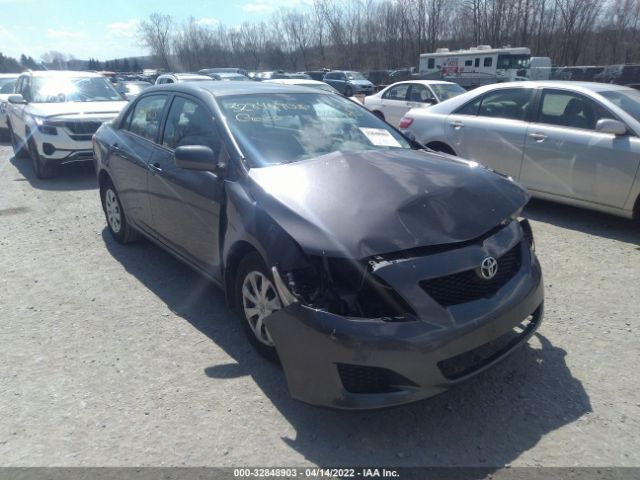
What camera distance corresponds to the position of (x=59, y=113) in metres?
8.70

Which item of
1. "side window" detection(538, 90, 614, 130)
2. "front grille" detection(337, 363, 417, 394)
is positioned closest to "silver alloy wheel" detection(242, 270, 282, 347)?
"front grille" detection(337, 363, 417, 394)

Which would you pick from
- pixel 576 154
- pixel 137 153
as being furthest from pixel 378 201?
pixel 576 154

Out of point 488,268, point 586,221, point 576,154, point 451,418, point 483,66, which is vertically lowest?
point 586,221

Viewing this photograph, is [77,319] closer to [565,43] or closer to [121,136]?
[121,136]

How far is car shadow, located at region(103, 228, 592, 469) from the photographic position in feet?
8.09

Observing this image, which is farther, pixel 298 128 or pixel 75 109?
pixel 75 109

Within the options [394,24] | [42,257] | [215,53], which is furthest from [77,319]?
[215,53]

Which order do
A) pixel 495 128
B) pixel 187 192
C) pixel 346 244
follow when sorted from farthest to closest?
1. pixel 495 128
2. pixel 187 192
3. pixel 346 244

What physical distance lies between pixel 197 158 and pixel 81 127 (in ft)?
21.1

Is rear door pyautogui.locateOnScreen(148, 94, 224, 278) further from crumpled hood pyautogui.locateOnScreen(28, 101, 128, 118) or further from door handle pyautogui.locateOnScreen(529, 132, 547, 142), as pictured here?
crumpled hood pyautogui.locateOnScreen(28, 101, 128, 118)

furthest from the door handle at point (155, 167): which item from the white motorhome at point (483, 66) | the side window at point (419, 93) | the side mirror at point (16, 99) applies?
the white motorhome at point (483, 66)

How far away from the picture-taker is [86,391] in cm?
305

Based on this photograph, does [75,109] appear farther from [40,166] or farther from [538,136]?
[538,136]

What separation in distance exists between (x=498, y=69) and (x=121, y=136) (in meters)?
31.5
